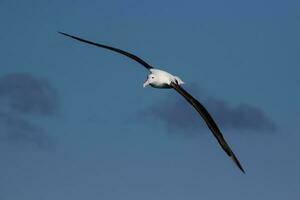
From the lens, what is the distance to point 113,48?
28766 millimetres

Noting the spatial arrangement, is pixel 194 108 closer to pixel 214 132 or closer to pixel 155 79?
pixel 214 132

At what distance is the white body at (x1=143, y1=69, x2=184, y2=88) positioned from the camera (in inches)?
994

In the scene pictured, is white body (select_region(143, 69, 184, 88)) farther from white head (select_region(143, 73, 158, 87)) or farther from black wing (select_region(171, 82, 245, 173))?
black wing (select_region(171, 82, 245, 173))

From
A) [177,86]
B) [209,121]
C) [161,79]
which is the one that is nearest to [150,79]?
[161,79]

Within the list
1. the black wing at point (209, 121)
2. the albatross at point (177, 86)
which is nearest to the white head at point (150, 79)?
the albatross at point (177, 86)

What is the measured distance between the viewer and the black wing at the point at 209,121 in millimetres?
22822

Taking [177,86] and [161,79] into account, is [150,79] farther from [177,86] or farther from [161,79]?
[177,86]

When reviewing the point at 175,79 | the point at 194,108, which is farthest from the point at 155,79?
the point at 194,108

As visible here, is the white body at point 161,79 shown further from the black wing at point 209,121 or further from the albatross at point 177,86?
the black wing at point 209,121

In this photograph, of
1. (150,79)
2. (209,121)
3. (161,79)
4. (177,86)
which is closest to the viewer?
(209,121)

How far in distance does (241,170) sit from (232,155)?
2.75 ft

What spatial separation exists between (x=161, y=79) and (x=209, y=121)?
2.89 metres

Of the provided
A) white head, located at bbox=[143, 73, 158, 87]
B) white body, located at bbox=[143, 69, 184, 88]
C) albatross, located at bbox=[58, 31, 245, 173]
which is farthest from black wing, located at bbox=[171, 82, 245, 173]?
white head, located at bbox=[143, 73, 158, 87]

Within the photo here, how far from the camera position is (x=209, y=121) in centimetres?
2303
